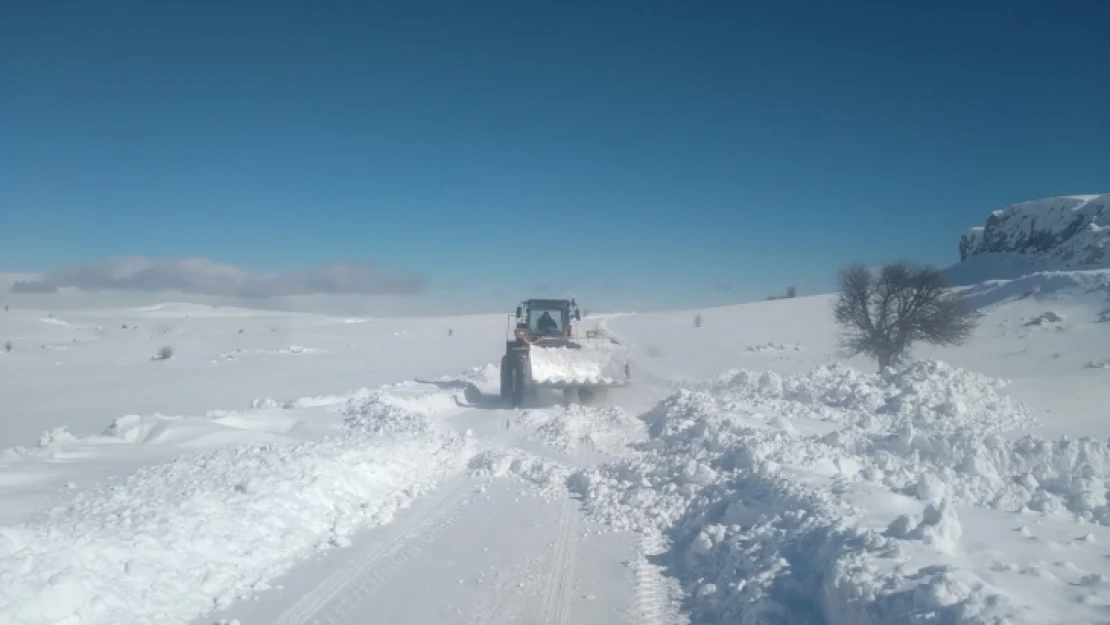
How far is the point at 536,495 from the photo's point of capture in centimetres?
1035

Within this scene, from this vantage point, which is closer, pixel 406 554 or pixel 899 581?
pixel 899 581

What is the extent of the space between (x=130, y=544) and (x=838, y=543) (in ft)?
19.4

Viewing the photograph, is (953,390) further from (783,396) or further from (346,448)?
(346,448)

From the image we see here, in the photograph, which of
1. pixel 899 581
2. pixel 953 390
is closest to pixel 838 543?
pixel 899 581

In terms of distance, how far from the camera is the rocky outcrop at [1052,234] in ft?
231

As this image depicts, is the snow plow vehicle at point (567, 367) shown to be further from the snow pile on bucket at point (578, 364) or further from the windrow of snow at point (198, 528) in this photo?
the windrow of snow at point (198, 528)

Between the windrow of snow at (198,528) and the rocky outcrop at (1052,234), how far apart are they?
70.7m

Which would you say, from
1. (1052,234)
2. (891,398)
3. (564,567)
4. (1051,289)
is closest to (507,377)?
(891,398)

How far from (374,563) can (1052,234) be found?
9099cm

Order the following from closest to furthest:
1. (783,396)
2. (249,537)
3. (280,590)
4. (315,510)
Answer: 1. (280,590)
2. (249,537)
3. (315,510)
4. (783,396)

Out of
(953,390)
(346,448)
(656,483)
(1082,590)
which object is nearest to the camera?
(1082,590)

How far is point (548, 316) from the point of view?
73.7 feet

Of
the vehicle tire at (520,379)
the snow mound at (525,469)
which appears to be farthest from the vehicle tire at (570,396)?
the snow mound at (525,469)

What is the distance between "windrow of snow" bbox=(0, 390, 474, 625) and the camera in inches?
229
